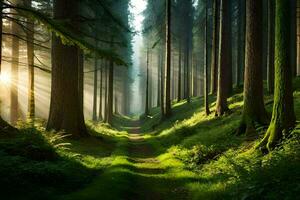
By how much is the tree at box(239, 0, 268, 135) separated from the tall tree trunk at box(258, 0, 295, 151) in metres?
4.01

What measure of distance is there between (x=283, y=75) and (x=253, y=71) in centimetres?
443

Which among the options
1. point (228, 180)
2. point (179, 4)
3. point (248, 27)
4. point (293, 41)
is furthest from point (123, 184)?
point (179, 4)

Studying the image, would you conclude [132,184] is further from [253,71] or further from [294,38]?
[294,38]

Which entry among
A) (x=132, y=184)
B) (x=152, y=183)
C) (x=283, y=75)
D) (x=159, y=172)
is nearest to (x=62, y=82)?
(x=159, y=172)

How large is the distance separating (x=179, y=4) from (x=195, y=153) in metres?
30.4

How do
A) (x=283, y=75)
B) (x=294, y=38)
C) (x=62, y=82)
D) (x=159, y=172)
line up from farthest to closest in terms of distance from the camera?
(x=294, y=38) < (x=62, y=82) < (x=159, y=172) < (x=283, y=75)

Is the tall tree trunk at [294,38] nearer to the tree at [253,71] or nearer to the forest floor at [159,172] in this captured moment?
the forest floor at [159,172]

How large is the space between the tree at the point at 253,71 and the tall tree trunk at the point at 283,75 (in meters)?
4.01

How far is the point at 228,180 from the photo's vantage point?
944 centimetres

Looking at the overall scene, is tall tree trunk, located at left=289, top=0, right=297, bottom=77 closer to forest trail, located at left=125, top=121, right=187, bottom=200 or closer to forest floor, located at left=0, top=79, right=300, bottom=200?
forest floor, located at left=0, top=79, right=300, bottom=200

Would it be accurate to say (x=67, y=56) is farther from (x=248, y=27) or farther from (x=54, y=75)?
(x=248, y=27)

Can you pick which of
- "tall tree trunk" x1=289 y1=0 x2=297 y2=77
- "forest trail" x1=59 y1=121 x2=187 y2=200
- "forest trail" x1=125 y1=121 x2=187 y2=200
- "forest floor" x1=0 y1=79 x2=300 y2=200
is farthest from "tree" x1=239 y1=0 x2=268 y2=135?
"tall tree trunk" x1=289 y1=0 x2=297 y2=77

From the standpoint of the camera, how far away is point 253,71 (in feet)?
48.5

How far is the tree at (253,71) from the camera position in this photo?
14.6 meters
